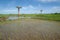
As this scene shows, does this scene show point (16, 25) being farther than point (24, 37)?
Yes

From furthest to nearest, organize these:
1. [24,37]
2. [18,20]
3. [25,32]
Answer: [18,20], [25,32], [24,37]

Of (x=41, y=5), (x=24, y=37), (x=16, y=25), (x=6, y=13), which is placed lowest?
(x=24, y=37)

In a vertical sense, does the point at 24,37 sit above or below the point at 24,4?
below

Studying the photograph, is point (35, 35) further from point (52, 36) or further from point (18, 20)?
point (18, 20)

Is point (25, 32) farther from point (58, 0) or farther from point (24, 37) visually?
point (58, 0)

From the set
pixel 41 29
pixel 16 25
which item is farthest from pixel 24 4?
pixel 41 29

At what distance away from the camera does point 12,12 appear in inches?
89.7

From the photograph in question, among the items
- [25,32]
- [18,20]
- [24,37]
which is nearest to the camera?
[24,37]

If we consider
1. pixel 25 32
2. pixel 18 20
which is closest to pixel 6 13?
pixel 18 20

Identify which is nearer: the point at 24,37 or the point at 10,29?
the point at 24,37

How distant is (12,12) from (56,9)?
96cm

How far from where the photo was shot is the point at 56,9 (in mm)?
2344

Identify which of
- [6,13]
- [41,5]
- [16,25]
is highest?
[41,5]

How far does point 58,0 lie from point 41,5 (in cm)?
37
